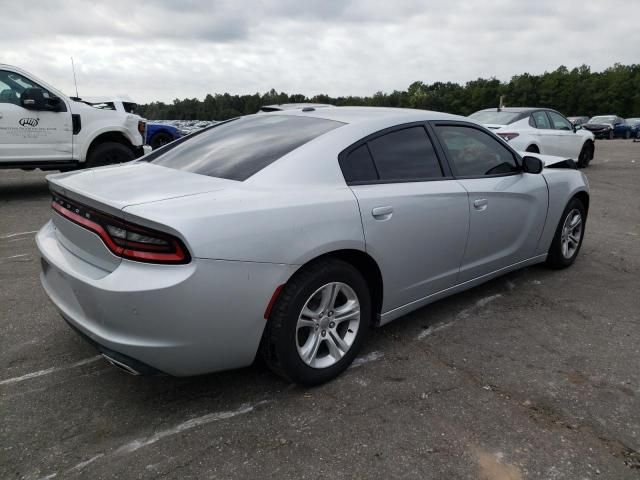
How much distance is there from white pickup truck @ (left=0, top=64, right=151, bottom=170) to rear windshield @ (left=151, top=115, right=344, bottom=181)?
509 cm

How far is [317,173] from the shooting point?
2654mm

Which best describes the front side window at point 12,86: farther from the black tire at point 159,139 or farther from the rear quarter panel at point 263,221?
the black tire at point 159,139

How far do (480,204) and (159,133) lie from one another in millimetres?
13976

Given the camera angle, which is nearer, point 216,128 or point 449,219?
point 449,219

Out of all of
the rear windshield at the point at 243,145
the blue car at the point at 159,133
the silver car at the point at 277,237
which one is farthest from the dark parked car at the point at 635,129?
the rear windshield at the point at 243,145

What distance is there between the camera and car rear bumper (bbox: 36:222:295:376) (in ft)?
6.86

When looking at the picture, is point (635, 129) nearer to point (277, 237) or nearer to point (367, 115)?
point (367, 115)

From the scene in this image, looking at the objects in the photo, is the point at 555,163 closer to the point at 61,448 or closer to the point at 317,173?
the point at 317,173

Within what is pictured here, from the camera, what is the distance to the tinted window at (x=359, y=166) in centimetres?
278

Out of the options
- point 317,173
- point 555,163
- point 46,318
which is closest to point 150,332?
point 317,173

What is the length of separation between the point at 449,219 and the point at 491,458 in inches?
58.4

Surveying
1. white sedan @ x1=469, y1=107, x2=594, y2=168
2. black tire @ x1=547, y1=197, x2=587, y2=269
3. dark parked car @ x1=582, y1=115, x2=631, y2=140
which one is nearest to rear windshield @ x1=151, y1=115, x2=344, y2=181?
black tire @ x1=547, y1=197, x2=587, y2=269

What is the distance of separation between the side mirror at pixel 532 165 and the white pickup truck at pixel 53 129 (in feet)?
21.6

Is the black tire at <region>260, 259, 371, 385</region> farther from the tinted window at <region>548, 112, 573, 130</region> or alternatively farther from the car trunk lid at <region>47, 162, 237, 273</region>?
the tinted window at <region>548, 112, 573, 130</region>
